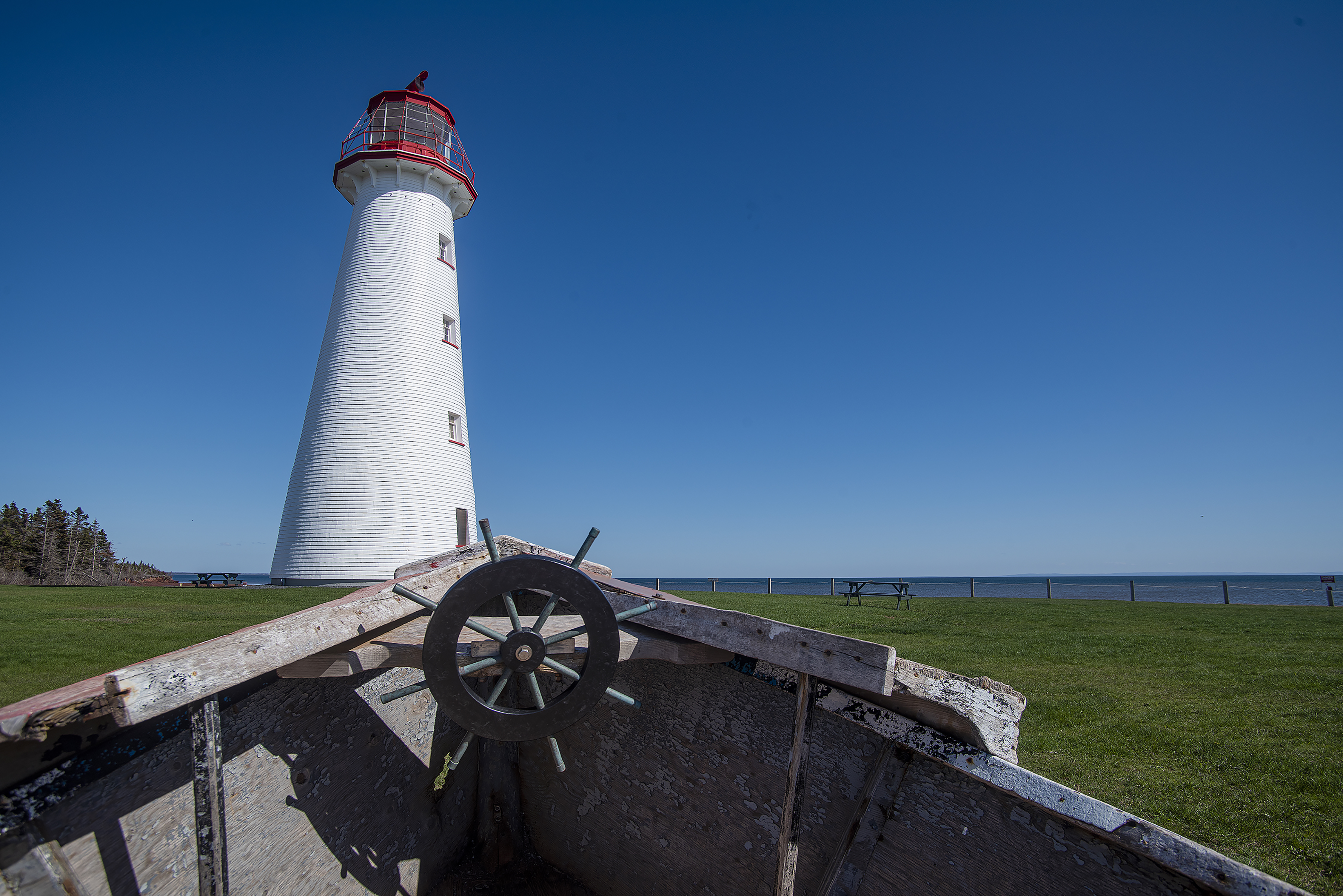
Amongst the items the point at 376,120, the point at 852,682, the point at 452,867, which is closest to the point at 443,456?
the point at 376,120

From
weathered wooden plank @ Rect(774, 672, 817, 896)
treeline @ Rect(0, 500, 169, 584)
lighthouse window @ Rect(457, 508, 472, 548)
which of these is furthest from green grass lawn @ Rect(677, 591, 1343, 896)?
treeline @ Rect(0, 500, 169, 584)

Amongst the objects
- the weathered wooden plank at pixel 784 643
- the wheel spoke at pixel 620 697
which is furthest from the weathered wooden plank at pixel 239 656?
the weathered wooden plank at pixel 784 643

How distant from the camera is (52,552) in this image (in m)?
22.4

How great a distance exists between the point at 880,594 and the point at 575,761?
684 inches

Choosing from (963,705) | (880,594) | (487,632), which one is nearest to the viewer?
(963,705)

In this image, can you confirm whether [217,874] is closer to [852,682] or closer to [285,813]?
[285,813]

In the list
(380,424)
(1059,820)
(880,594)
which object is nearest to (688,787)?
(1059,820)

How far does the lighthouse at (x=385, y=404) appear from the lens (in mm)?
13469

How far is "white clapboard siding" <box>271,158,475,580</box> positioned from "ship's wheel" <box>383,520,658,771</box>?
12133mm

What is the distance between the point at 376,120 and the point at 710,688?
19.1 meters

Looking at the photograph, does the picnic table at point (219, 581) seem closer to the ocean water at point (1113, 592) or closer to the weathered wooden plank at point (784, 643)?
the ocean water at point (1113, 592)

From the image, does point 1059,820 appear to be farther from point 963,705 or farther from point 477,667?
point 477,667

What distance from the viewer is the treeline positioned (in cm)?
2156

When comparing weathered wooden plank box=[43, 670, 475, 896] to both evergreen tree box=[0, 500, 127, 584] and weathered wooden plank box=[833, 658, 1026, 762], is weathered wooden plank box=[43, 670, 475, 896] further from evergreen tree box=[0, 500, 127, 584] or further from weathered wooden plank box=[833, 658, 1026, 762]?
evergreen tree box=[0, 500, 127, 584]
